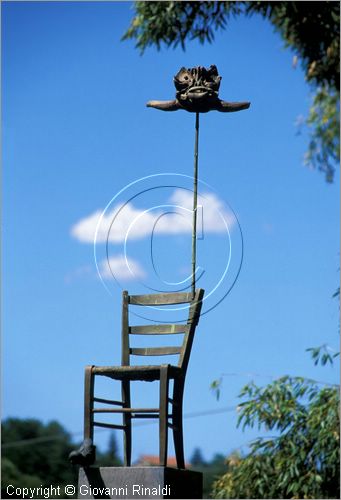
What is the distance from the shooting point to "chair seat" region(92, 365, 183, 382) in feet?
13.9

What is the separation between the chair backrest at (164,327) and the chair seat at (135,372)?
82 mm

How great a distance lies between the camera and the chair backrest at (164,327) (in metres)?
4.35

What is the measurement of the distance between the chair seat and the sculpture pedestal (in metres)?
0.42

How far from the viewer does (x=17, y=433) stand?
63.0 ft

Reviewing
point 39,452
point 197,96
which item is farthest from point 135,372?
point 39,452

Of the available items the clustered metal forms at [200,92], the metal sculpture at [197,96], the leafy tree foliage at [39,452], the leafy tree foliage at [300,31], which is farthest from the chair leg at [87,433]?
the leafy tree foliage at [39,452]

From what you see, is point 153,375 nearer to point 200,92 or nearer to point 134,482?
point 134,482

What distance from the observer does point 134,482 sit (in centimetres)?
400

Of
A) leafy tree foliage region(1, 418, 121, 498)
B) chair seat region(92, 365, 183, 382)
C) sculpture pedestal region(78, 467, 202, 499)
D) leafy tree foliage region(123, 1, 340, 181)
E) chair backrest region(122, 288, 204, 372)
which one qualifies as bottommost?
leafy tree foliage region(1, 418, 121, 498)

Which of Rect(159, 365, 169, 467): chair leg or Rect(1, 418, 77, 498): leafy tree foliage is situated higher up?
Rect(159, 365, 169, 467): chair leg

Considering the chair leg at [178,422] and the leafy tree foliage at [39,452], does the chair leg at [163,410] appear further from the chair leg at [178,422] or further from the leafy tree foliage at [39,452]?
the leafy tree foliage at [39,452]

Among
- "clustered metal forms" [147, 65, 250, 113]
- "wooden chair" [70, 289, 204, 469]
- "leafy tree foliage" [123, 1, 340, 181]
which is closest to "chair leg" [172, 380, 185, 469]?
"wooden chair" [70, 289, 204, 469]

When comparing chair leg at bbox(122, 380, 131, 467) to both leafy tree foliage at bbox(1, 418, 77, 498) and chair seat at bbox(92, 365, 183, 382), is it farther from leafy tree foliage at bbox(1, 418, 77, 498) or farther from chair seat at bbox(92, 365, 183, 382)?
leafy tree foliage at bbox(1, 418, 77, 498)

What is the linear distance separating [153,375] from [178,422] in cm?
25
